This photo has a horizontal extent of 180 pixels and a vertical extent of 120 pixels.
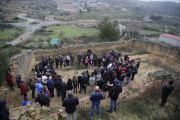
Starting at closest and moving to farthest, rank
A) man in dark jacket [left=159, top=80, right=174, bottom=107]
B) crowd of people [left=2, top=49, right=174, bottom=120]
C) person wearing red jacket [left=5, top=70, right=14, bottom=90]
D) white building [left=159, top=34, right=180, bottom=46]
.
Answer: crowd of people [left=2, top=49, right=174, bottom=120]
man in dark jacket [left=159, top=80, right=174, bottom=107]
person wearing red jacket [left=5, top=70, right=14, bottom=90]
white building [left=159, top=34, right=180, bottom=46]

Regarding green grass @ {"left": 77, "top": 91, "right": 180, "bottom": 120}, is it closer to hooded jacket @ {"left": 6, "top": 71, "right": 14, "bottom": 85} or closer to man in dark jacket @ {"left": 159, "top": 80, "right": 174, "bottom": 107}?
man in dark jacket @ {"left": 159, "top": 80, "right": 174, "bottom": 107}

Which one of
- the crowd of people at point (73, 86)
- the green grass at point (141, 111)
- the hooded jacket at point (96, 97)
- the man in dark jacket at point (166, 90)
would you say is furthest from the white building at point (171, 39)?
the hooded jacket at point (96, 97)

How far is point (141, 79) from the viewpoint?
9.90 meters

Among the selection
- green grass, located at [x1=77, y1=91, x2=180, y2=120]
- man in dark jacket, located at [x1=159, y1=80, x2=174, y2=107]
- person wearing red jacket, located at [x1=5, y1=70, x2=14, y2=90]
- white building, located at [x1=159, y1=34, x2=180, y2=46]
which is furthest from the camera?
white building, located at [x1=159, y1=34, x2=180, y2=46]

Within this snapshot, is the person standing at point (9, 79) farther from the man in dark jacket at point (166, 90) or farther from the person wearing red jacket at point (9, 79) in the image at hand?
the man in dark jacket at point (166, 90)

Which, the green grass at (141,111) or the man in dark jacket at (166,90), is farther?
the man in dark jacket at (166,90)

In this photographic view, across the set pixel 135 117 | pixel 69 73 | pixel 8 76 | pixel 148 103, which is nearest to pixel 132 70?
pixel 148 103

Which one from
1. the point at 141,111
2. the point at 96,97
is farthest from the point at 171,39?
the point at 96,97

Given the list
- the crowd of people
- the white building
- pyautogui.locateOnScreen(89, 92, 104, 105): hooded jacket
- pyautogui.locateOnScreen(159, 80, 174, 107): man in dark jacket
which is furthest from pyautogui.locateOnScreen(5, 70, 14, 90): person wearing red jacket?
the white building

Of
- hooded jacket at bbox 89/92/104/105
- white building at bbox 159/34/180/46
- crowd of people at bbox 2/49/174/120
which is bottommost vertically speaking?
white building at bbox 159/34/180/46

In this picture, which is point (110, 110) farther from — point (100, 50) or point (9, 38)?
point (9, 38)

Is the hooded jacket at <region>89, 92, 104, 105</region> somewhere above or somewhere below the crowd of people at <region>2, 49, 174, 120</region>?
above

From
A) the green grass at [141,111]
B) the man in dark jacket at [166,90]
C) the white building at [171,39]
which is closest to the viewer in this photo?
the green grass at [141,111]

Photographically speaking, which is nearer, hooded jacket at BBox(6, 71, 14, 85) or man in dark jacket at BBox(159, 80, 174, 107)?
man in dark jacket at BBox(159, 80, 174, 107)
